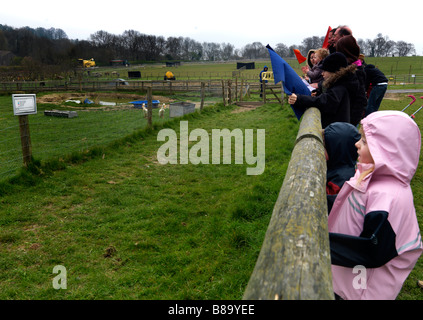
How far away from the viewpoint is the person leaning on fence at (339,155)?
2426mm

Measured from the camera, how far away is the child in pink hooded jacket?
66.3 inches

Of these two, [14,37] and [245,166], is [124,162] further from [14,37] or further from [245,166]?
[14,37]

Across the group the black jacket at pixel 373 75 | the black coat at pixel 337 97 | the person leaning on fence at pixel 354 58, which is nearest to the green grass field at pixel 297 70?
the black jacket at pixel 373 75

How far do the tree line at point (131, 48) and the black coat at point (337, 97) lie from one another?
64.2 metres

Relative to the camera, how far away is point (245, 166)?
21.5ft

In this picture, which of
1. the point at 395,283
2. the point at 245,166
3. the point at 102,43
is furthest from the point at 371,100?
the point at 102,43

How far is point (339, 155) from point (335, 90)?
1.12 m

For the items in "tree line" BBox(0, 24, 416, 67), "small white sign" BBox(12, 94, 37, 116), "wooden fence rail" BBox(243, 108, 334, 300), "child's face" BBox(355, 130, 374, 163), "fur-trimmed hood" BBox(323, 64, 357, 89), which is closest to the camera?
"wooden fence rail" BBox(243, 108, 334, 300)

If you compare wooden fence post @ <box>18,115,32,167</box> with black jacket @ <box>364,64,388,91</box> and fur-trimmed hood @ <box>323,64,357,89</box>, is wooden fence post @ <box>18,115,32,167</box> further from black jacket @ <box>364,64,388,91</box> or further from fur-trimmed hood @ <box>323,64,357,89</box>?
black jacket @ <box>364,64,388,91</box>

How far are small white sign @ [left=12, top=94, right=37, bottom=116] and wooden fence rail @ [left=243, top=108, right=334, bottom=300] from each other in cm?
531

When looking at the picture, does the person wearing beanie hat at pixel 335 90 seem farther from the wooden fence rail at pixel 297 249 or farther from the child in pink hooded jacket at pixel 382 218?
the wooden fence rail at pixel 297 249

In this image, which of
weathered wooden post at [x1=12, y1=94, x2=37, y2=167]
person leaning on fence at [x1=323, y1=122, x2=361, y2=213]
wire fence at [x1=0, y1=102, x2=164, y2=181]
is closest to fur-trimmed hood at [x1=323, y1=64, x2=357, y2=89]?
person leaning on fence at [x1=323, y1=122, x2=361, y2=213]

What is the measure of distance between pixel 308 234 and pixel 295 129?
26.3ft

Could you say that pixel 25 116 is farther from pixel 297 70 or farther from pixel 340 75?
pixel 297 70
